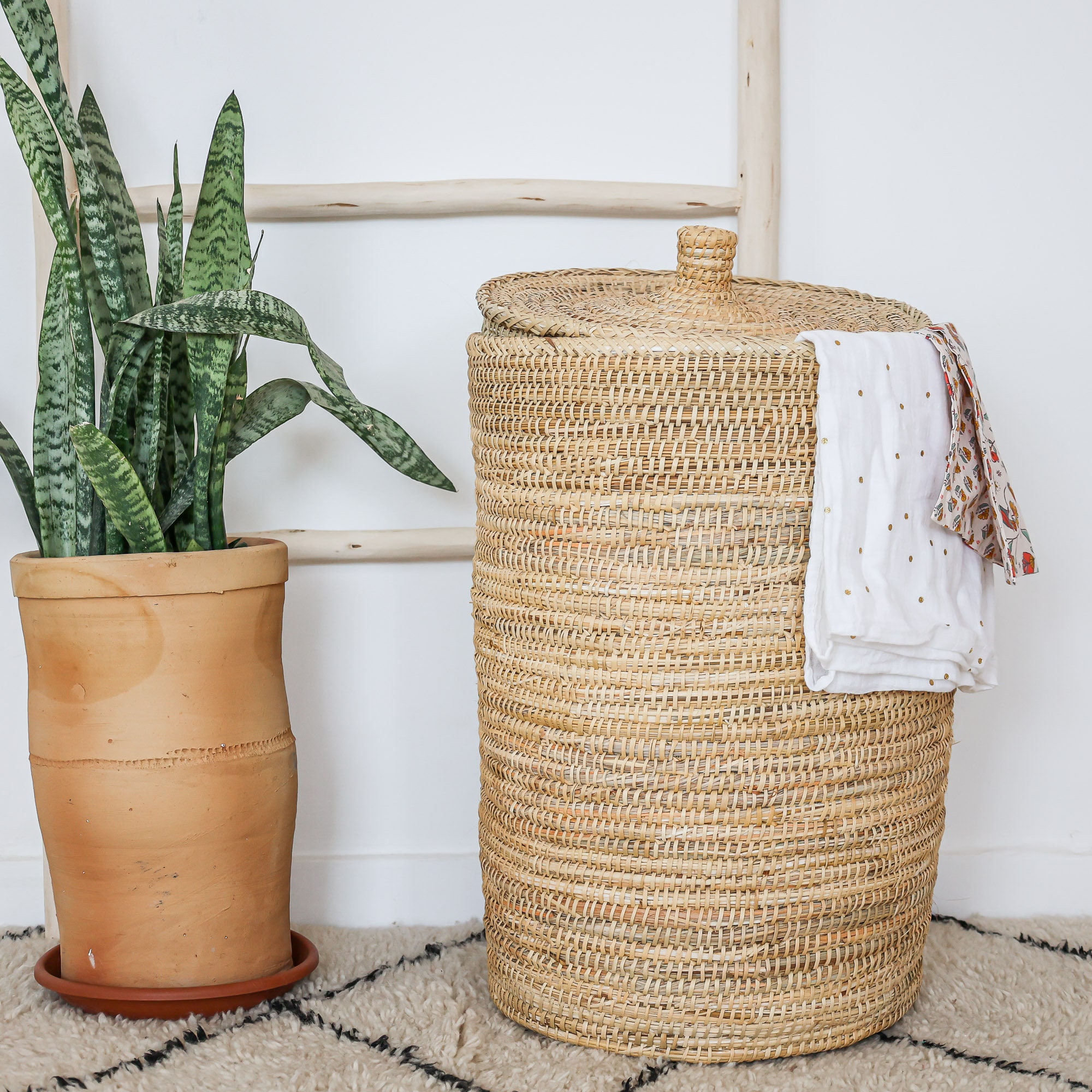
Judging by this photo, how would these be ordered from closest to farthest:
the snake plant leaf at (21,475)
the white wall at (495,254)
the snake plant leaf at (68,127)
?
Result: the snake plant leaf at (68,127) → the snake plant leaf at (21,475) → the white wall at (495,254)

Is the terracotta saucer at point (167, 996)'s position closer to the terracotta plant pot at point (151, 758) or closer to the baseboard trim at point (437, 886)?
the terracotta plant pot at point (151, 758)

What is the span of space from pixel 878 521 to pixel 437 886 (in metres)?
0.80

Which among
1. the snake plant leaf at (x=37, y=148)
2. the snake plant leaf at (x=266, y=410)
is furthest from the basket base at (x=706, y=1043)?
the snake plant leaf at (x=37, y=148)

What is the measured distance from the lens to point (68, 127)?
3.56 ft

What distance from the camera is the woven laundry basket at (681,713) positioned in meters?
0.96

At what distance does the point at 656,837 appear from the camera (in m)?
0.98

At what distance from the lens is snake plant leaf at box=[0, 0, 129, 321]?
3.48 feet

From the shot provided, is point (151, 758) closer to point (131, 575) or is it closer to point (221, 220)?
point (131, 575)

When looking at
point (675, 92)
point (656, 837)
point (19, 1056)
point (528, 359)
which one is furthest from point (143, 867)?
point (675, 92)

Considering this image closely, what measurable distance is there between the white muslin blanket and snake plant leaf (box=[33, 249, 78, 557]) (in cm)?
77

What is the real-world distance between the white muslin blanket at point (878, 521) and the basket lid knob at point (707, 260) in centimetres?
14

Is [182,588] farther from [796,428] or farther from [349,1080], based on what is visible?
[796,428]

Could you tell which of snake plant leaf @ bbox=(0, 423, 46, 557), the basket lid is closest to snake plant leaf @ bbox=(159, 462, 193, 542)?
snake plant leaf @ bbox=(0, 423, 46, 557)

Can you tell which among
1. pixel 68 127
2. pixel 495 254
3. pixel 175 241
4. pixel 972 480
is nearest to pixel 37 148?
pixel 68 127
